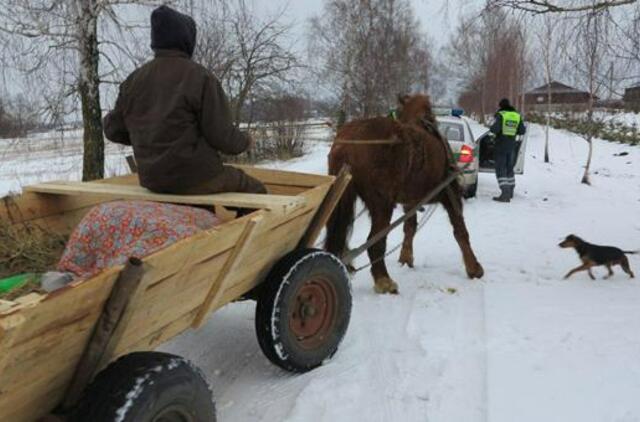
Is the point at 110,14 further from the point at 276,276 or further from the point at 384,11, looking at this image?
the point at 384,11

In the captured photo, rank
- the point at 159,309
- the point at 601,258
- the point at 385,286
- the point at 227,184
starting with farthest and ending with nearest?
the point at 601,258 → the point at 385,286 → the point at 227,184 → the point at 159,309

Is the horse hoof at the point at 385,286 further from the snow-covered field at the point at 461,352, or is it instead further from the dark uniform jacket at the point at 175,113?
the dark uniform jacket at the point at 175,113

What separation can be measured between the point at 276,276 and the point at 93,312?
1.42 m

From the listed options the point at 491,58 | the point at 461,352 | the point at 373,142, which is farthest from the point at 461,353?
the point at 491,58

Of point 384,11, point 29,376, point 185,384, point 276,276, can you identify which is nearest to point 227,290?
point 276,276

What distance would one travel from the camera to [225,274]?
265 cm

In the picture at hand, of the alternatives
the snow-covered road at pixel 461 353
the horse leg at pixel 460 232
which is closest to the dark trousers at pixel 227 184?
the snow-covered road at pixel 461 353

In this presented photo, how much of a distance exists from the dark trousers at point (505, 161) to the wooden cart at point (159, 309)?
7.99 meters

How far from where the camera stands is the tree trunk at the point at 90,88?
26.9ft

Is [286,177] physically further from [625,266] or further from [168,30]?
[625,266]

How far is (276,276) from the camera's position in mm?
3232

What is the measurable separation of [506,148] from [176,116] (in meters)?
9.22

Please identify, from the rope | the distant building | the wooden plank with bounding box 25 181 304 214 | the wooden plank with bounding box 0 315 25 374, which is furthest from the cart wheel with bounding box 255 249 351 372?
the distant building

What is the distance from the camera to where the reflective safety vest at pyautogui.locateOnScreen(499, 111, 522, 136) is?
11023 mm
